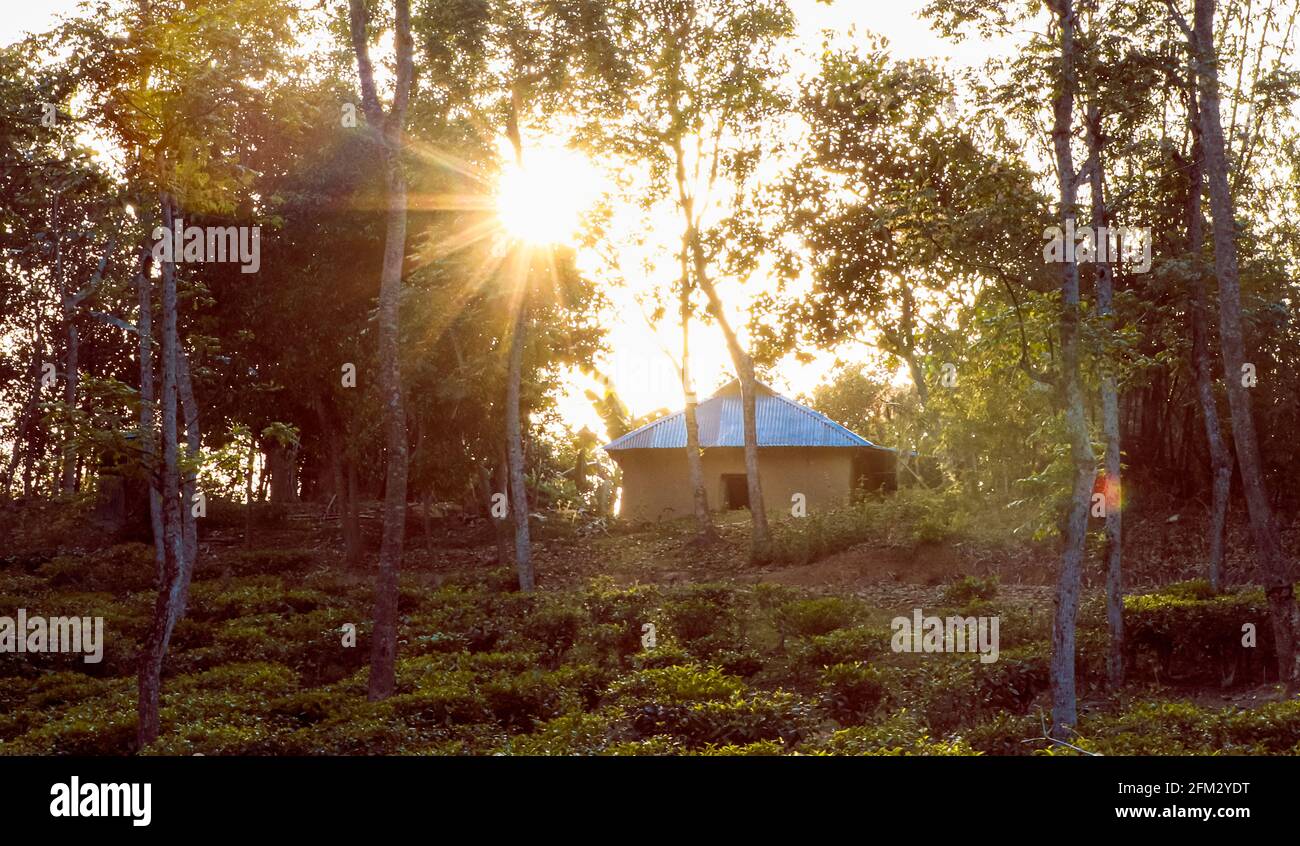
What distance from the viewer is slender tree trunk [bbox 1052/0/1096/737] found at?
10.6 m

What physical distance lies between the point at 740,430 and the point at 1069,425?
86.3 ft

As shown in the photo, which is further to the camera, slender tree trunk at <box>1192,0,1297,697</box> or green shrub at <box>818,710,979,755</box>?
slender tree trunk at <box>1192,0,1297,697</box>

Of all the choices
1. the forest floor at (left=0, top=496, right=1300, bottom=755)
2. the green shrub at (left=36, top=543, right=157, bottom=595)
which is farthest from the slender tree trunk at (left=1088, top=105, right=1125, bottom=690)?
the green shrub at (left=36, top=543, right=157, bottom=595)

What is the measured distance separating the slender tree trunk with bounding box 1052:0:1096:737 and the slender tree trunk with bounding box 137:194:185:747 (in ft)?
26.7

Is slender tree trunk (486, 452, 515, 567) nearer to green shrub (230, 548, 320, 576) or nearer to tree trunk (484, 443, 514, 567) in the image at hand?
tree trunk (484, 443, 514, 567)

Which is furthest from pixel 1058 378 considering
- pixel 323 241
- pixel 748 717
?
pixel 323 241

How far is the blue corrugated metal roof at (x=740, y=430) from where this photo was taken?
3634cm

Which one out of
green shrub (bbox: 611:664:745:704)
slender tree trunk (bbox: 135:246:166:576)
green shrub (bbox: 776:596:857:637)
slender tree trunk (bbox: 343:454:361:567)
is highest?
slender tree trunk (bbox: 135:246:166:576)

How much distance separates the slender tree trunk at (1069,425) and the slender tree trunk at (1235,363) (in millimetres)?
2500

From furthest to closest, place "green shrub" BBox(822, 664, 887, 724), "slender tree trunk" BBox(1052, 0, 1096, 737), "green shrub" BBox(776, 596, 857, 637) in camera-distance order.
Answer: "green shrub" BBox(776, 596, 857, 637), "green shrub" BBox(822, 664, 887, 724), "slender tree trunk" BBox(1052, 0, 1096, 737)

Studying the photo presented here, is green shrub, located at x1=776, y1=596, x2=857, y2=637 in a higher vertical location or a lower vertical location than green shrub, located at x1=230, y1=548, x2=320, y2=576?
lower

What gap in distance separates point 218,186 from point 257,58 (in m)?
1.37

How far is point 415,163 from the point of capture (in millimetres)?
Result: 23078

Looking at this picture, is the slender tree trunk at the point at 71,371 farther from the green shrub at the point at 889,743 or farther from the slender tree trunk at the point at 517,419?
the green shrub at the point at 889,743
